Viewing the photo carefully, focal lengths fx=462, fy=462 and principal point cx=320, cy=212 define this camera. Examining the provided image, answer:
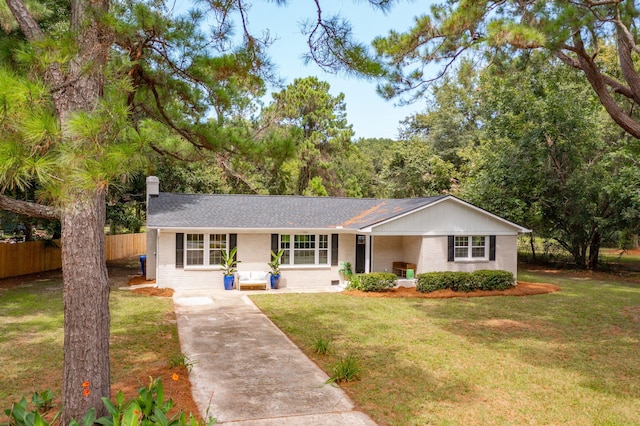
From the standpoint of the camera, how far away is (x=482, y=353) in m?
9.00

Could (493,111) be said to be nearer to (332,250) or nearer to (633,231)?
(633,231)

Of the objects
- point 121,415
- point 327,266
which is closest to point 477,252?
point 327,266

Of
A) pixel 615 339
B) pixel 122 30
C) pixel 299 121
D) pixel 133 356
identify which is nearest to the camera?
pixel 122 30

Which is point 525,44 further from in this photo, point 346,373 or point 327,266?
point 327,266

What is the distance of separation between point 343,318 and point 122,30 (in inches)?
357

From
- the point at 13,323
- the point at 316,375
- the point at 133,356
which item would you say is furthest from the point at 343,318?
the point at 13,323

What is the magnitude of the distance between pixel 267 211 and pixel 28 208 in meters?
14.4

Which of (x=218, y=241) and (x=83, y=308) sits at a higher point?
(x=218, y=241)

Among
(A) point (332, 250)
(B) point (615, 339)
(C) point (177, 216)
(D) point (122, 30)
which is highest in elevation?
(D) point (122, 30)

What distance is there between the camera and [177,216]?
17.1 m

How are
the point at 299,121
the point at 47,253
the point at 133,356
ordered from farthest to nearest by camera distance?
1. the point at 299,121
2. the point at 47,253
3. the point at 133,356

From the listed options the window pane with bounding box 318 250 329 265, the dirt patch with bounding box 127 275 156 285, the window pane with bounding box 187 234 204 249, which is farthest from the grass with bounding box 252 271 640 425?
the dirt patch with bounding box 127 275 156 285

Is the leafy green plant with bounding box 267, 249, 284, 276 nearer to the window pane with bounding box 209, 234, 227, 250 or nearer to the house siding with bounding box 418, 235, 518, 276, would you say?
the window pane with bounding box 209, 234, 227, 250

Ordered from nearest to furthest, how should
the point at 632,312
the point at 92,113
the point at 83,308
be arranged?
the point at 92,113 < the point at 83,308 < the point at 632,312
